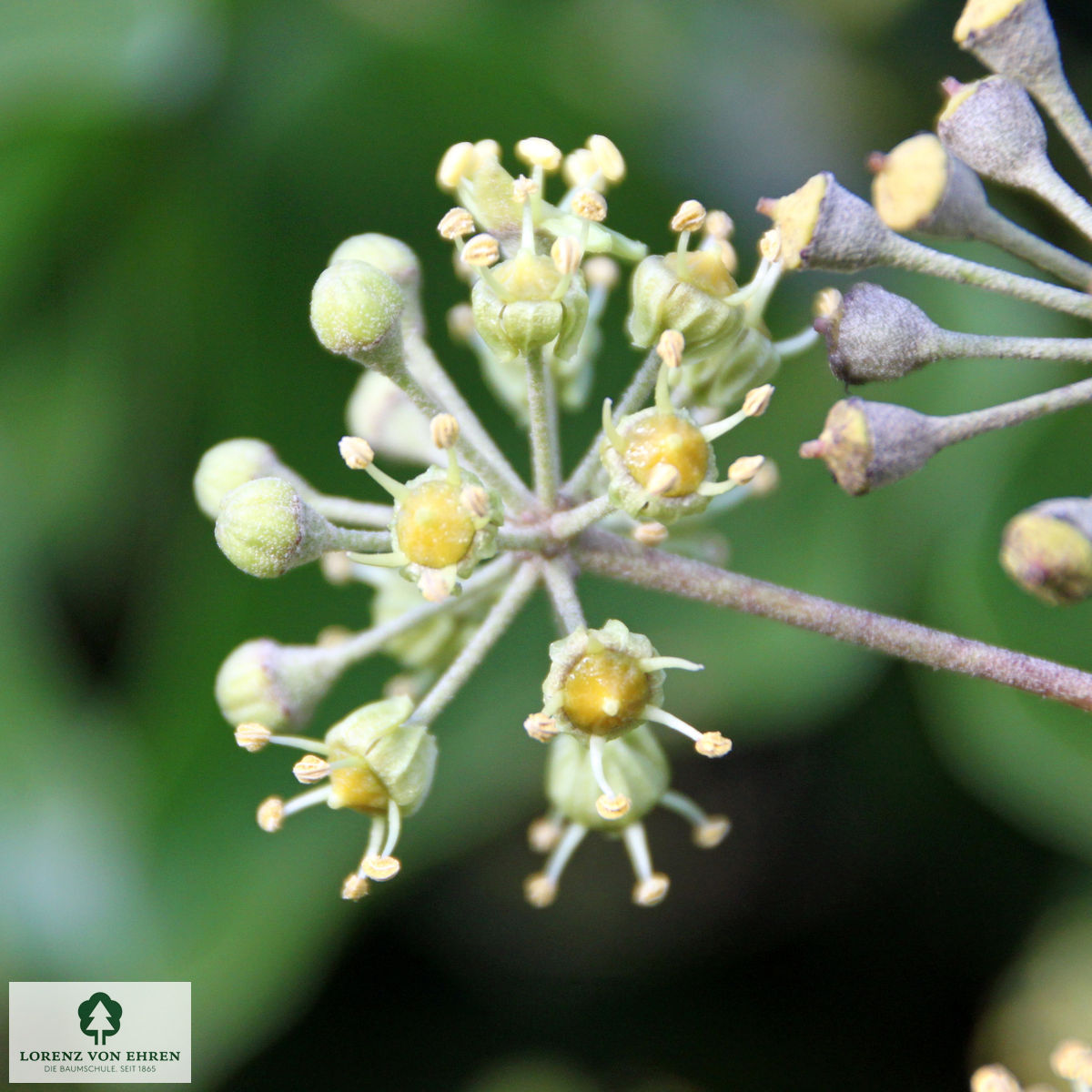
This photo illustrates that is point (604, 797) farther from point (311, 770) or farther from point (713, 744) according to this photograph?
point (311, 770)

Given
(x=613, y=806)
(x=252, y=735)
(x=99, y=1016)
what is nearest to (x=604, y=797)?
(x=613, y=806)

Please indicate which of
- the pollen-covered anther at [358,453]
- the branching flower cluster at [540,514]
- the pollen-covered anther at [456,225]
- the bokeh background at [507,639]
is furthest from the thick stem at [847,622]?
the bokeh background at [507,639]

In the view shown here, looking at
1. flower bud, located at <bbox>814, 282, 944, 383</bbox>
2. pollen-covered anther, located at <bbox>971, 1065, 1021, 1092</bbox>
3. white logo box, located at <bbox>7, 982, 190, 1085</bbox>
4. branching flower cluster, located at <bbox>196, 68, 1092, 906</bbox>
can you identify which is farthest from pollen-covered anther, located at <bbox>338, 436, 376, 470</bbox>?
white logo box, located at <bbox>7, 982, 190, 1085</bbox>

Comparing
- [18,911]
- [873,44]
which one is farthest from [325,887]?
[873,44]

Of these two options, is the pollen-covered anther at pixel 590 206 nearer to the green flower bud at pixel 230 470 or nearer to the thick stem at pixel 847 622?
the thick stem at pixel 847 622

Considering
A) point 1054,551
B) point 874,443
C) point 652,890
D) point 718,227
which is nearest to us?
point 1054,551

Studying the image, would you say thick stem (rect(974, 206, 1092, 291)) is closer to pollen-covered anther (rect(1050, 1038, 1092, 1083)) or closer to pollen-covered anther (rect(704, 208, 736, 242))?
pollen-covered anther (rect(704, 208, 736, 242))
